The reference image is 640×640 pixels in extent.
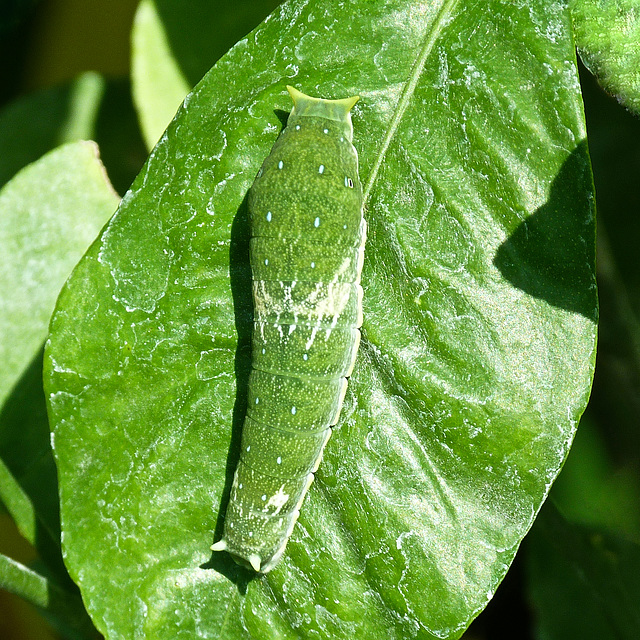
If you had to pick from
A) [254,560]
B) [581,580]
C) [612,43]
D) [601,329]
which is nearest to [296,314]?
[254,560]

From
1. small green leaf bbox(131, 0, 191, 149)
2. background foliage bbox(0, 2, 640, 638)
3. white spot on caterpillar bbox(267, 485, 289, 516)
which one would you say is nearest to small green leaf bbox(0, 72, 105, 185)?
background foliage bbox(0, 2, 640, 638)

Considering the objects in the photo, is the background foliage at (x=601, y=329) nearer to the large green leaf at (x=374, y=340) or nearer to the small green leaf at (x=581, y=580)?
the small green leaf at (x=581, y=580)

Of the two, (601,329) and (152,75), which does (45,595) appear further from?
(601,329)

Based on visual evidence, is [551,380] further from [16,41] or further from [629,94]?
[16,41]

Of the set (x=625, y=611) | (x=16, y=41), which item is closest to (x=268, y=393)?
(x=625, y=611)

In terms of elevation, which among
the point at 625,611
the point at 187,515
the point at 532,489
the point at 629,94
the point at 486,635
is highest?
the point at 629,94

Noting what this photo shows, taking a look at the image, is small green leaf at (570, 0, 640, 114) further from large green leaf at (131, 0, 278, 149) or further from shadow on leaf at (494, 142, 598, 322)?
large green leaf at (131, 0, 278, 149)
